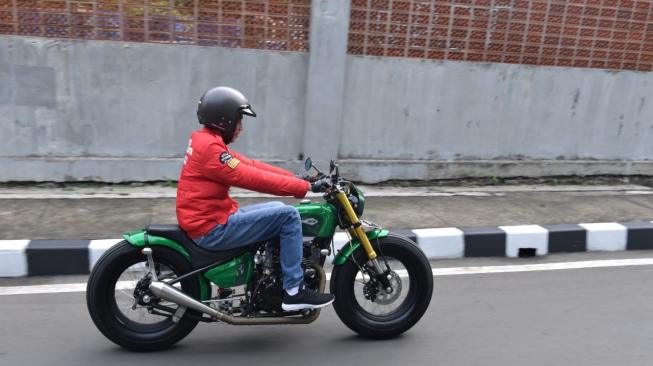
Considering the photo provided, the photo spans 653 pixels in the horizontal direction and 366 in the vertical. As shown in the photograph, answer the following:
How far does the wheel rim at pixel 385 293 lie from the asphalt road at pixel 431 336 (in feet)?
0.57

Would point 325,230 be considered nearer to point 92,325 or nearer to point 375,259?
Answer: point 375,259

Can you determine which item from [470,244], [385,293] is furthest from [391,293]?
[470,244]

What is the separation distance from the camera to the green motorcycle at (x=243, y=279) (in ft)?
9.66

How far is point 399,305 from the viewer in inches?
132

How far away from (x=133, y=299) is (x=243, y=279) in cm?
60

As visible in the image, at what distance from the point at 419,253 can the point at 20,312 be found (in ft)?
8.07

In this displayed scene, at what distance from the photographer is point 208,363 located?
2959 mm

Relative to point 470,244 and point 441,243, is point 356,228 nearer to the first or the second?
point 441,243

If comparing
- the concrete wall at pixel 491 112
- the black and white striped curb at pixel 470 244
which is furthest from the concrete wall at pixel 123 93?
the black and white striped curb at pixel 470 244

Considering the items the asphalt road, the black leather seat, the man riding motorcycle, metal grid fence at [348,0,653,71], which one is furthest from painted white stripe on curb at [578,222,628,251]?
the black leather seat

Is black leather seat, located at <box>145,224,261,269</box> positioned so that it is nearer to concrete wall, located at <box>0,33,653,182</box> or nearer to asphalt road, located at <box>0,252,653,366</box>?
asphalt road, located at <box>0,252,653,366</box>

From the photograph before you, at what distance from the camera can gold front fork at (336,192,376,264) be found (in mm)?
3061

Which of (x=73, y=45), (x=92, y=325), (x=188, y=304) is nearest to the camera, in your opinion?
(x=188, y=304)

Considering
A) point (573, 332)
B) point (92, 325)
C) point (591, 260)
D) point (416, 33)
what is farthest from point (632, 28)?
point (92, 325)
